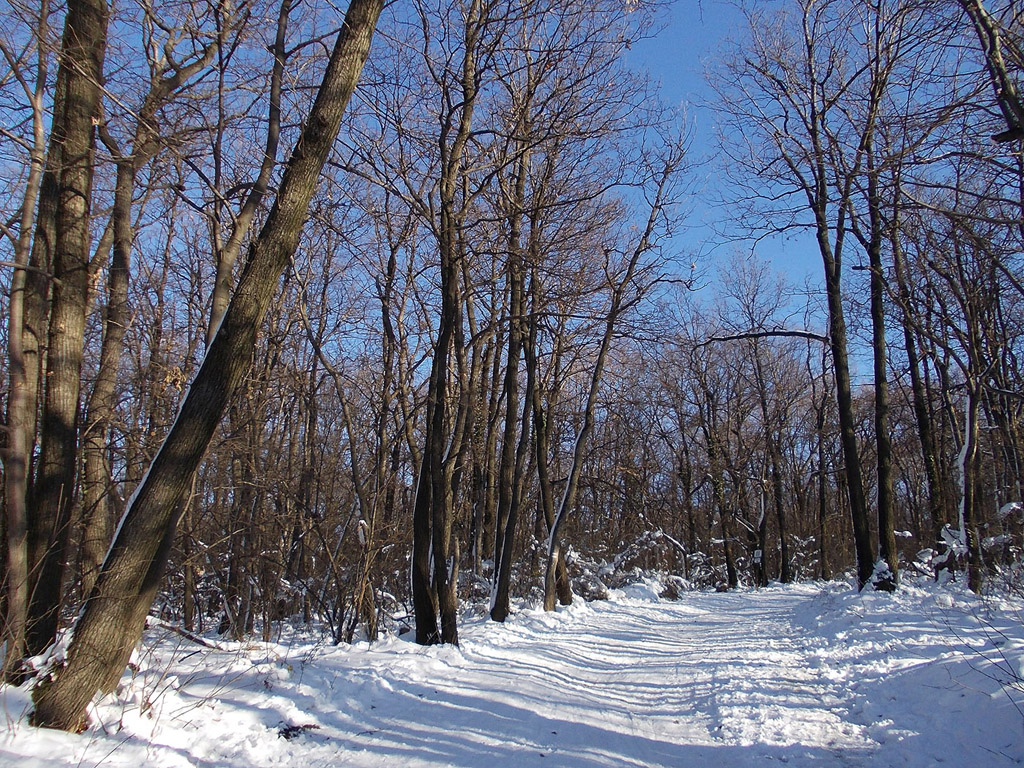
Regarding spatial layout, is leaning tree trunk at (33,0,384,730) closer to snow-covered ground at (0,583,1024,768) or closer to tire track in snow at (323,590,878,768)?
snow-covered ground at (0,583,1024,768)

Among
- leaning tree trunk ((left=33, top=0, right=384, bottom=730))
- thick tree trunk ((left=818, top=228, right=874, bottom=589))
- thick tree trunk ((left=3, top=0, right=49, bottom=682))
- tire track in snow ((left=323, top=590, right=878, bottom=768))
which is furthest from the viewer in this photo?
thick tree trunk ((left=818, top=228, right=874, bottom=589))

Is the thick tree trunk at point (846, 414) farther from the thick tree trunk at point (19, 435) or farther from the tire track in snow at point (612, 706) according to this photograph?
the thick tree trunk at point (19, 435)

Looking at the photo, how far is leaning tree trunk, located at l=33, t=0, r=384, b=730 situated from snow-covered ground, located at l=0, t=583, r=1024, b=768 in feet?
0.95

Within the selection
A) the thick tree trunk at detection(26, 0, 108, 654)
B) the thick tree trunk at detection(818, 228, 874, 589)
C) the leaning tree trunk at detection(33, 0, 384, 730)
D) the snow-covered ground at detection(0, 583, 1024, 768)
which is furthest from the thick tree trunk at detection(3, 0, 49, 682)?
the thick tree trunk at detection(818, 228, 874, 589)

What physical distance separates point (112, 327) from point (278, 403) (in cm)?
894

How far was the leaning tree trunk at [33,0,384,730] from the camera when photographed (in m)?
4.14

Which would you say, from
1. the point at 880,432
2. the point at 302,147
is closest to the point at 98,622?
the point at 302,147

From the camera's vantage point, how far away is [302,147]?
18.1 ft

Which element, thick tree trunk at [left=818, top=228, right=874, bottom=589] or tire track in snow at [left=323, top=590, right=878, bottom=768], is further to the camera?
thick tree trunk at [left=818, top=228, right=874, bottom=589]

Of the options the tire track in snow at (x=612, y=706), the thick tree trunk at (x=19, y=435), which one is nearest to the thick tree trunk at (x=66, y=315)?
the thick tree trunk at (x=19, y=435)

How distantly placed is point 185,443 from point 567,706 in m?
3.87

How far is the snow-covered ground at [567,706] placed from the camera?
415cm

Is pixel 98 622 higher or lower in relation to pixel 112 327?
lower

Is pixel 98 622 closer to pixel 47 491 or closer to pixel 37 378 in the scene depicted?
pixel 47 491
